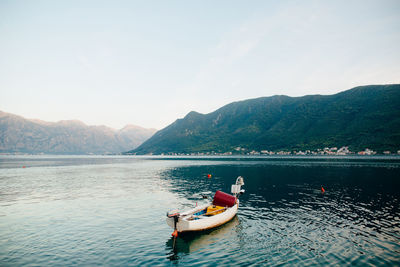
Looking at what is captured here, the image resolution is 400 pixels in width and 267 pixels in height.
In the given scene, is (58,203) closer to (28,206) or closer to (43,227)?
(28,206)

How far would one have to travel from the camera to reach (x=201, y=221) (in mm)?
24578

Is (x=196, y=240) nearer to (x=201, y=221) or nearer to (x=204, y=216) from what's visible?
(x=201, y=221)

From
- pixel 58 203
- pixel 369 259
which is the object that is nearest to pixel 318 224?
pixel 369 259

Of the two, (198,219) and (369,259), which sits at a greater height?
(198,219)

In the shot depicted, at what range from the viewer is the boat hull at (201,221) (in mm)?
23312

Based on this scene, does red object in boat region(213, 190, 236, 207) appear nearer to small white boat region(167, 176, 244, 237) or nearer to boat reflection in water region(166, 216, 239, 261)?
small white boat region(167, 176, 244, 237)

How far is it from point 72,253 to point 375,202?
153 ft

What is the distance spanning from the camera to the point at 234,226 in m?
27.6

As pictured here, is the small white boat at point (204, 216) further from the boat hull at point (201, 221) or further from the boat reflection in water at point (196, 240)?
the boat reflection in water at point (196, 240)

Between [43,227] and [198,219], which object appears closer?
[198,219]

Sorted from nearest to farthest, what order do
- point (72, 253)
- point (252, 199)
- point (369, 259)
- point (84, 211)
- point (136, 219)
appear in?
point (369, 259) < point (72, 253) < point (136, 219) < point (84, 211) < point (252, 199)

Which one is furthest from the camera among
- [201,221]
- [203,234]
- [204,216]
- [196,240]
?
[204,216]

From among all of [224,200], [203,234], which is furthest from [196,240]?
[224,200]

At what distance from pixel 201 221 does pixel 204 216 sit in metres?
2.92
